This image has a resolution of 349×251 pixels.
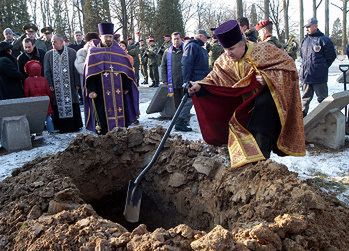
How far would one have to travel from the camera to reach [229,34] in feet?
12.9

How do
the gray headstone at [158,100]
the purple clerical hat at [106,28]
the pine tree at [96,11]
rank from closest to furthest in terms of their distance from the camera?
the purple clerical hat at [106,28] → the gray headstone at [158,100] → the pine tree at [96,11]

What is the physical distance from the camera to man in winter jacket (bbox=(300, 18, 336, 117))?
7676 mm

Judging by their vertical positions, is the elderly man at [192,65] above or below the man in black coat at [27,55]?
below

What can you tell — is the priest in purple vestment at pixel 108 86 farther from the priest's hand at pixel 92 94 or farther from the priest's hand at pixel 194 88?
the priest's hand at pixel 194 88

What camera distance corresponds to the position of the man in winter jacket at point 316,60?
768 cm

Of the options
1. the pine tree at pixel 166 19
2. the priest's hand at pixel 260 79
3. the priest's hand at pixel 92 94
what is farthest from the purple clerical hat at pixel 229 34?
the pine tree at pixel 166 19

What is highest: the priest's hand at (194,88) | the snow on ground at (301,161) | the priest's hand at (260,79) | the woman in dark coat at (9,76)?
the woman in dark coat at (9,76)

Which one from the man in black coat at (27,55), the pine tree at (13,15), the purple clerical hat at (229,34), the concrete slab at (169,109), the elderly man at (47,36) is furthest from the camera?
the pine tree at (13,15)

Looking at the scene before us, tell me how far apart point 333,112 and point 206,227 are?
337 centimetres

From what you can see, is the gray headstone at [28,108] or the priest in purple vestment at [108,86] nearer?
the priest in purple vestment at [108,86]

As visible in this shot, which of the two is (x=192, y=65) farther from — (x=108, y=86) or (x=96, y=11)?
(x=96, y=11)

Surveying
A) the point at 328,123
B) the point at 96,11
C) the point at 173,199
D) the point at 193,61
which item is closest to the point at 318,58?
the point at 328,123

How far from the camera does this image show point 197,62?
7695mm

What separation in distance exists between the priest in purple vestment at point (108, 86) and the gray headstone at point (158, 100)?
173cm
